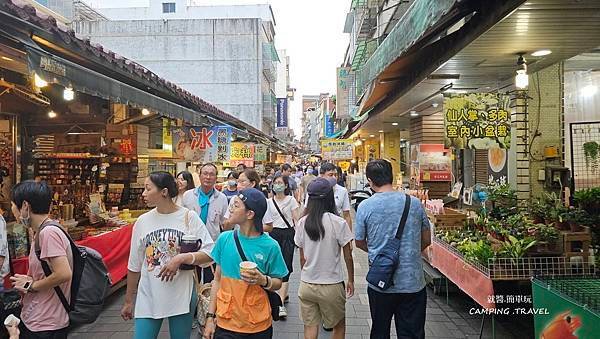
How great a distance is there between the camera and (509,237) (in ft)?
15.9

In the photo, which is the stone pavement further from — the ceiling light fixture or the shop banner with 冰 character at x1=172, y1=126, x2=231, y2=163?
the shop banner with 冰 character at x1=172, y1=126, x2=231, y2=163

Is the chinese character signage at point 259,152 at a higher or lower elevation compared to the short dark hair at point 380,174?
higher

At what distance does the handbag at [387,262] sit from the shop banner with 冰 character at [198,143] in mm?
6923

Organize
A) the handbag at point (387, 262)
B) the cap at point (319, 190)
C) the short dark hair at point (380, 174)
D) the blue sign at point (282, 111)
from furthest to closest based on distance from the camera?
the blue sign at point (282, 111)
the cap at point (319, 190)
the short dark hair at point (380, 174)
the handbag at point (387, 262)

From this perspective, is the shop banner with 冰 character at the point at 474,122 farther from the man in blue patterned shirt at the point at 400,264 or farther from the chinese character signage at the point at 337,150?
the chinese character signage at the point at 337,150

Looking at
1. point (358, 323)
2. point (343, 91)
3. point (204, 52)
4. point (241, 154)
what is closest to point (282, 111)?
point (204, 52)

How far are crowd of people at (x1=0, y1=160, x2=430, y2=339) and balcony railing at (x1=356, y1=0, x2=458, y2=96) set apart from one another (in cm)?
174

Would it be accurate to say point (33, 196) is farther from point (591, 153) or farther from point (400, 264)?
point (591, 153)

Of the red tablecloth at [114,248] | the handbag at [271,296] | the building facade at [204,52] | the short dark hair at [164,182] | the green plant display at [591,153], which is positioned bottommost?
the red tablecloth at [114,248]

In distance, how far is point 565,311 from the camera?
337 centimetres

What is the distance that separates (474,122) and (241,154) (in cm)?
Answer: 1012

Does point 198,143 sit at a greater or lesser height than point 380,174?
greater

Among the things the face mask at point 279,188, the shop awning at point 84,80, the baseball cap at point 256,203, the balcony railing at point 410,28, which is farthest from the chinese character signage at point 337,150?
the baseball cap at point 256,203

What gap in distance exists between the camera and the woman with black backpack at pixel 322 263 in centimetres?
380
